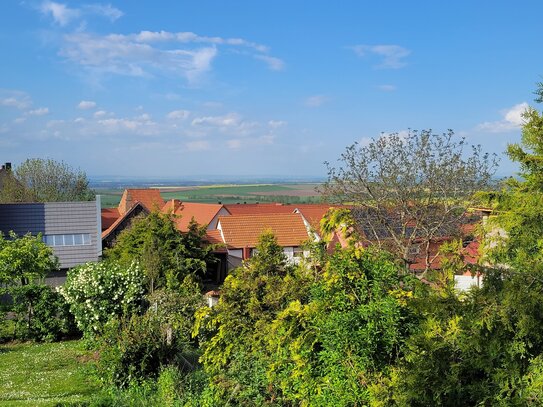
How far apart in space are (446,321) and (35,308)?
1710 centimetres

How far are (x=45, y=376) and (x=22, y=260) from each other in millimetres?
8585

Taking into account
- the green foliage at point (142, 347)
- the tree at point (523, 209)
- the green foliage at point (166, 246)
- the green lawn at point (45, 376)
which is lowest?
the green lawn at point (45, 376)

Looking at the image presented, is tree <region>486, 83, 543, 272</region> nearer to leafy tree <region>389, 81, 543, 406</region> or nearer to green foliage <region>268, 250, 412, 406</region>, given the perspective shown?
leafy tree <region>389, 81, 543, 406</region>

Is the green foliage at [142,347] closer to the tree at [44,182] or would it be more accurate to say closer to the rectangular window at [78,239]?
the rectangular window at [78,239]

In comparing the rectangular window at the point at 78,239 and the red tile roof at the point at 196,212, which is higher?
the red tile roof at the point at 196,212

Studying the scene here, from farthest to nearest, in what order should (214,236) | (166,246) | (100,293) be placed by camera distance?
1. (214,236)
2. (166,246)
3. (100,293)

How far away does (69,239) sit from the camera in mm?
35562

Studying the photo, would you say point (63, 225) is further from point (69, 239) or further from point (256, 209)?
point (256, 209)

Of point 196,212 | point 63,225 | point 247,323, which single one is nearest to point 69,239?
point 63,225

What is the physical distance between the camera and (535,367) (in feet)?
19.1

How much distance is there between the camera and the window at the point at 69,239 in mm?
35219

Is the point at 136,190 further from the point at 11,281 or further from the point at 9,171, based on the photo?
the point at 11,281

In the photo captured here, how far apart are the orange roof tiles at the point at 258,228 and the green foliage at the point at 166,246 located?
793cm

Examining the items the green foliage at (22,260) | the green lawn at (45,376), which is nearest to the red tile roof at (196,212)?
the green foliage at (22,260)
